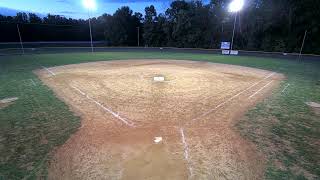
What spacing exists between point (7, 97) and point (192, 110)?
8199 mm

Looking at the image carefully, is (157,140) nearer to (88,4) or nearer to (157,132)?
(157,132)

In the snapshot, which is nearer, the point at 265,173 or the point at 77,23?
the point at 265,173

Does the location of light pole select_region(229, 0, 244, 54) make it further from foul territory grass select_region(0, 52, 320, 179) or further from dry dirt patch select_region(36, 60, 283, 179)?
foul territory grass select_region(0, 52, 320, 179)

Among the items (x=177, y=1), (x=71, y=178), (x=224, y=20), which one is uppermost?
(x=177, y=1)

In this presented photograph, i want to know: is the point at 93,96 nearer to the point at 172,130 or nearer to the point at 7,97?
the point at 7,97

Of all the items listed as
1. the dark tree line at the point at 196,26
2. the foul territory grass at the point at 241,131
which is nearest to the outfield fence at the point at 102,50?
the dark tree line at the point at 196,26

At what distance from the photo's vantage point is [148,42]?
48.7 m

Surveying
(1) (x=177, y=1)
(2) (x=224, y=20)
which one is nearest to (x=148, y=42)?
(1) (x=177, y=1)

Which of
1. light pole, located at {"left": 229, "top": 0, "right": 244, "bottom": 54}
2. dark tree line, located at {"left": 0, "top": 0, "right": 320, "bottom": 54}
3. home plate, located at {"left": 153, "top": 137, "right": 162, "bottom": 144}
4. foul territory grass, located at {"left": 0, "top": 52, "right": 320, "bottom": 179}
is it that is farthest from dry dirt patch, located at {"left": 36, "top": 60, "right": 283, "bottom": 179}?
dark tree line, located at {"left": 0, "top": 0, "right": 320, "bottom": 54}

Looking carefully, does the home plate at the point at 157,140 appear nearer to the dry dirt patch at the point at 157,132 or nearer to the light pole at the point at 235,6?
the dry dirt patch at the point at 157,132

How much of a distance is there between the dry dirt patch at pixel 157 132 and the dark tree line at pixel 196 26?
28.3 meters

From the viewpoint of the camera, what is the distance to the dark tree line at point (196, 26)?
3538 centimetres

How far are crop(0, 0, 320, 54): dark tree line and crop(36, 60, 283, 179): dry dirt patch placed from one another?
1113 inches

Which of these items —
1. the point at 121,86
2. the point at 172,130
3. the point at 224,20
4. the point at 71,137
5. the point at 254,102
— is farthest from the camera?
the point at 224,20
